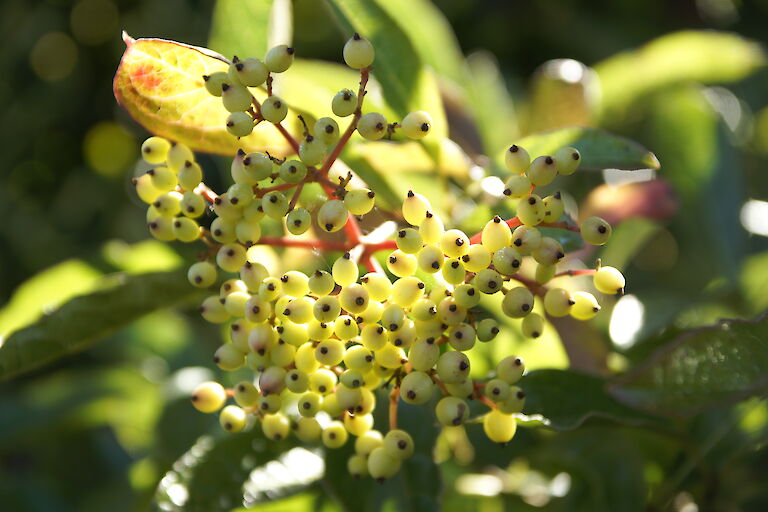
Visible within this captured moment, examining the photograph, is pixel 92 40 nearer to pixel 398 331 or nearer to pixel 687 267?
pixel 687 267

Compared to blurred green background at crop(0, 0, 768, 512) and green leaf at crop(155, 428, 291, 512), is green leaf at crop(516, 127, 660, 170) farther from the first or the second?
green leaf at crop(155, 428, 291, 512)

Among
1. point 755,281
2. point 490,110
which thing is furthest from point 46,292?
point 755,281

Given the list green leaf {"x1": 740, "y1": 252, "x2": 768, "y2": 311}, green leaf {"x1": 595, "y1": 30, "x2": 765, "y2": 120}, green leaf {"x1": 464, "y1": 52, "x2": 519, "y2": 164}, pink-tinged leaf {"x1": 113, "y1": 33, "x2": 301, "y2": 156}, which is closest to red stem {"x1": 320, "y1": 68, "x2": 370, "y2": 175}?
pink-tinged leaf {"x1": 113, "y1": 33, "x2": 301, "y2": 156}

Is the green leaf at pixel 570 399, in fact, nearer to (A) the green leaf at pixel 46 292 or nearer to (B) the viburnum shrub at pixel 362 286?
(B) the viburnum shrub at pixel 362 286

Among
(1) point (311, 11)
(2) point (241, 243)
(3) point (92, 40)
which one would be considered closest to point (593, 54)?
(1) point (311, 11)

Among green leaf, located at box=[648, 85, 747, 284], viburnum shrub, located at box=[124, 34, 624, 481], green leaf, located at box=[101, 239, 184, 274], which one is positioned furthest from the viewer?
green leaf, located at box=[648, 85, 747, 284]
